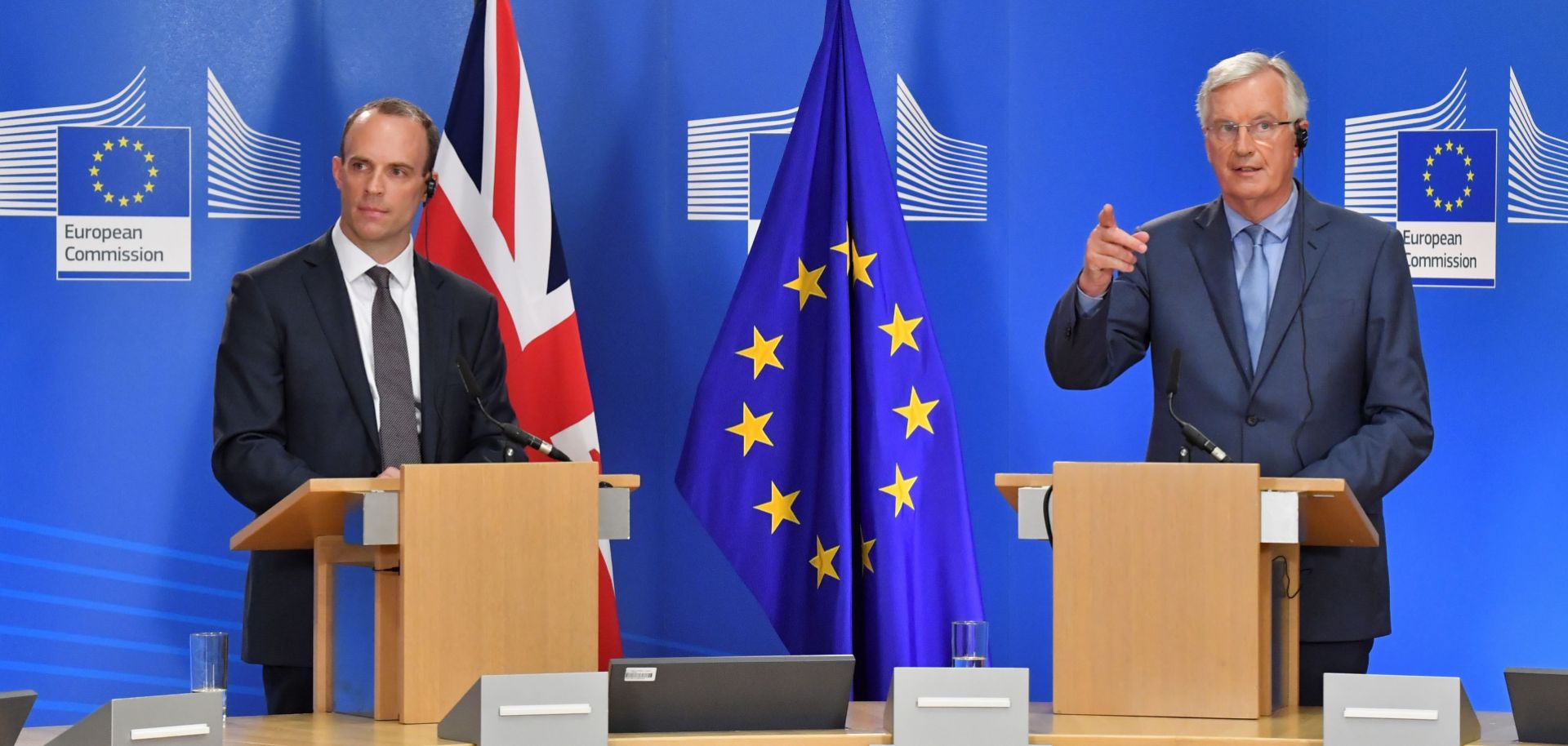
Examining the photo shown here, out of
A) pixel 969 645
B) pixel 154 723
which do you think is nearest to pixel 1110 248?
pixel 969 645

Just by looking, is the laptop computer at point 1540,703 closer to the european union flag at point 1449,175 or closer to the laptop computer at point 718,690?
the laptop computer at point 718,690

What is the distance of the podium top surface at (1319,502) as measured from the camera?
3.03 metres

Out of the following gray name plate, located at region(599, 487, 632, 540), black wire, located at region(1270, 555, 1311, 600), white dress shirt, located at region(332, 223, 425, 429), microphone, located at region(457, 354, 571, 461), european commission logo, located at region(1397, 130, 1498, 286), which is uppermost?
european commission logo, located at region(1397, 130, 1498, 286)

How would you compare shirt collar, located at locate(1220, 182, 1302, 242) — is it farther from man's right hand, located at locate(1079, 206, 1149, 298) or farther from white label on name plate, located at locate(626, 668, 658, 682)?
white label on name plate, located at locate(626, 668, 658, 682)

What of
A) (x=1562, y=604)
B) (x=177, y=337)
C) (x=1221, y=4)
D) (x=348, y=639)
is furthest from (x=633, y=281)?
(x=1562, y=604)

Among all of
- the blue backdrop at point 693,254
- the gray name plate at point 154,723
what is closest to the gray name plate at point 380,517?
the gray name plate at point 154,723

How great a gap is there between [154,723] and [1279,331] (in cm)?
231

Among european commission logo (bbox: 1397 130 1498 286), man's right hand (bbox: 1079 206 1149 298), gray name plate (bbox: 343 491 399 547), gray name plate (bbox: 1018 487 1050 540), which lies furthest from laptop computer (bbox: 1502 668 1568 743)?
european commission logo (bbox: 1397 130 1498 286)

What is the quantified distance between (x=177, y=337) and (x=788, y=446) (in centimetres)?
191

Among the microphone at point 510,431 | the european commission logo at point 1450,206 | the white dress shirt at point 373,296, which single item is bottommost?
the microphone at point 510,431

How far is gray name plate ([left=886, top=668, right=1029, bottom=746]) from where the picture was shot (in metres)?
2.90

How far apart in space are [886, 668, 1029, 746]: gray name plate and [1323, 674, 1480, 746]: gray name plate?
0.51 metres

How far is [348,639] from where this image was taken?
3.22m

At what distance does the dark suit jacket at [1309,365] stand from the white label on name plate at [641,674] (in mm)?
1173
